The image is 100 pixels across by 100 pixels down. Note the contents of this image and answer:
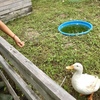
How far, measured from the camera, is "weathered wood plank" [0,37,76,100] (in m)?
1.50

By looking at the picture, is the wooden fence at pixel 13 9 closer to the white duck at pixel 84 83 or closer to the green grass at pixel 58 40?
the green grass at pixel 58 40

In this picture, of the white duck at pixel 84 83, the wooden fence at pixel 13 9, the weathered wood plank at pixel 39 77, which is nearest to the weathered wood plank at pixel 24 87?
the weathered wood plank at pixel 39 77

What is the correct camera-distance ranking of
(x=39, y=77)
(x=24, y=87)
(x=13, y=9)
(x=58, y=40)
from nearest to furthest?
(x=39, y=77)
(x=24, y=87)
(x=58, y=40)
(x=13, y=9)

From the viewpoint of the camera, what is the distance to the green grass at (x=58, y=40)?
3.30m

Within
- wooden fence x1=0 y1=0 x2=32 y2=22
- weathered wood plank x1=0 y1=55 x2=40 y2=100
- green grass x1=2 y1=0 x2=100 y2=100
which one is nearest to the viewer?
weathered wood plank x1=0 y1=55 x2=40 y2=100

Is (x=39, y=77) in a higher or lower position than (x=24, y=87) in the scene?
higher

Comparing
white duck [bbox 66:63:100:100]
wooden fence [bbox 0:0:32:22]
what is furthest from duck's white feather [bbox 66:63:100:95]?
wooden fence [bbox 0:0:32:22]

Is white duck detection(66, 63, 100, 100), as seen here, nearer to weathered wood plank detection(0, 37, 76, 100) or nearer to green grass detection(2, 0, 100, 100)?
green grass detection(2, 0, 100, 100)

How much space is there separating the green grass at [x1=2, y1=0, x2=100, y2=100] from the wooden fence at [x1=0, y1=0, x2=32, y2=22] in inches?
6.3

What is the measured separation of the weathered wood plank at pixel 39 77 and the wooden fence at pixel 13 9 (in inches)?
101

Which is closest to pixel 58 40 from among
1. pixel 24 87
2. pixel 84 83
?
pixel 84 83

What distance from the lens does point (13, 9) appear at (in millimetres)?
5176

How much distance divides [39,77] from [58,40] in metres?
2.31

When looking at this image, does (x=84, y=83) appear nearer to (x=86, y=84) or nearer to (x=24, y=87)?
(x=86, y=84)
